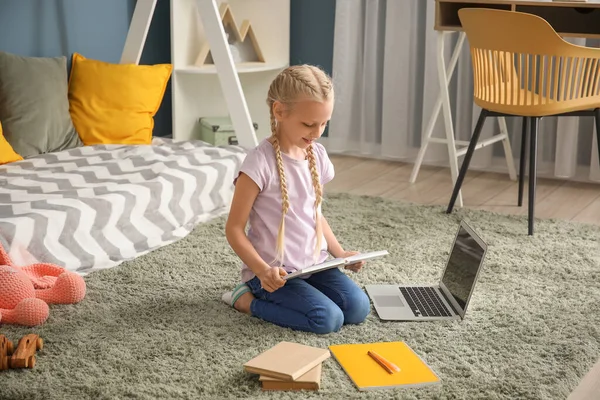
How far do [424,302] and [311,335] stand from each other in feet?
1.19

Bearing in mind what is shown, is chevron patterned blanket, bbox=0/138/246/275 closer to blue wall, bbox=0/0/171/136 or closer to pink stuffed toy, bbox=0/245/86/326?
pink stuffed toy, bbox=0/245/86/326

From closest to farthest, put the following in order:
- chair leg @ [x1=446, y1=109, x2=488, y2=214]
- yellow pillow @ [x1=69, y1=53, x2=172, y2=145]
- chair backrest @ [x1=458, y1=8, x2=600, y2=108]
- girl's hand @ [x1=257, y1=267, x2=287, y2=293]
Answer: girl's hand @ [x1=257, y1=267, x2=287, y2=293] → chair backrest @ [x1=458, y1=8, x2=600, y2=108] → chair leg @ [x1=446, y1=109, x2=488, y2=214] → yellow pillow @ [x1=69, y1=53, x2=172, y2=145]

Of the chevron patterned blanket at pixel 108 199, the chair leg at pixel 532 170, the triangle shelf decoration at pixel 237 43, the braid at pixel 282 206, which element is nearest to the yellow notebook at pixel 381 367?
the braid at pixel 282 206

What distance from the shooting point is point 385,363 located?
174cm

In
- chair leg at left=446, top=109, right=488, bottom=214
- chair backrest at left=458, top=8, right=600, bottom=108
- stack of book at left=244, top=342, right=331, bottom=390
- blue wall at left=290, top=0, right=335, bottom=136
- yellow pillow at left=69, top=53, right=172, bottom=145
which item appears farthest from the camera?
blue wall at left=290, top=0, right=335, bottom=136

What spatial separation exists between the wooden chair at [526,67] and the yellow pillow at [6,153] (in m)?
1.62

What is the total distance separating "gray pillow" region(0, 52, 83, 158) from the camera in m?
2.97

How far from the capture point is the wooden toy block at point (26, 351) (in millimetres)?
1713

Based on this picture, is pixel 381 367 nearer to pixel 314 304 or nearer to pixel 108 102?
pixel 314 304

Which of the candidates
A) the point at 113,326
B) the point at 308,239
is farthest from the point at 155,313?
the point at 308,239

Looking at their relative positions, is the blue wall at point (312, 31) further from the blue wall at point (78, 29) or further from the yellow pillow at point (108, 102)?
the yellow pillow at point (108, 102)

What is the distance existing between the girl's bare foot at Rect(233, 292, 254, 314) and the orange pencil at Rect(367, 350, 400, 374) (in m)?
0.39

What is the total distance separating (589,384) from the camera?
5.69 feet

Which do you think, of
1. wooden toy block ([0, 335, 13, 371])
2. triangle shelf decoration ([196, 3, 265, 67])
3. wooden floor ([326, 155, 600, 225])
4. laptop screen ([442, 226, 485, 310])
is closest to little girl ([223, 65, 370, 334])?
laptop screen ([442, 226, 485, 310])
